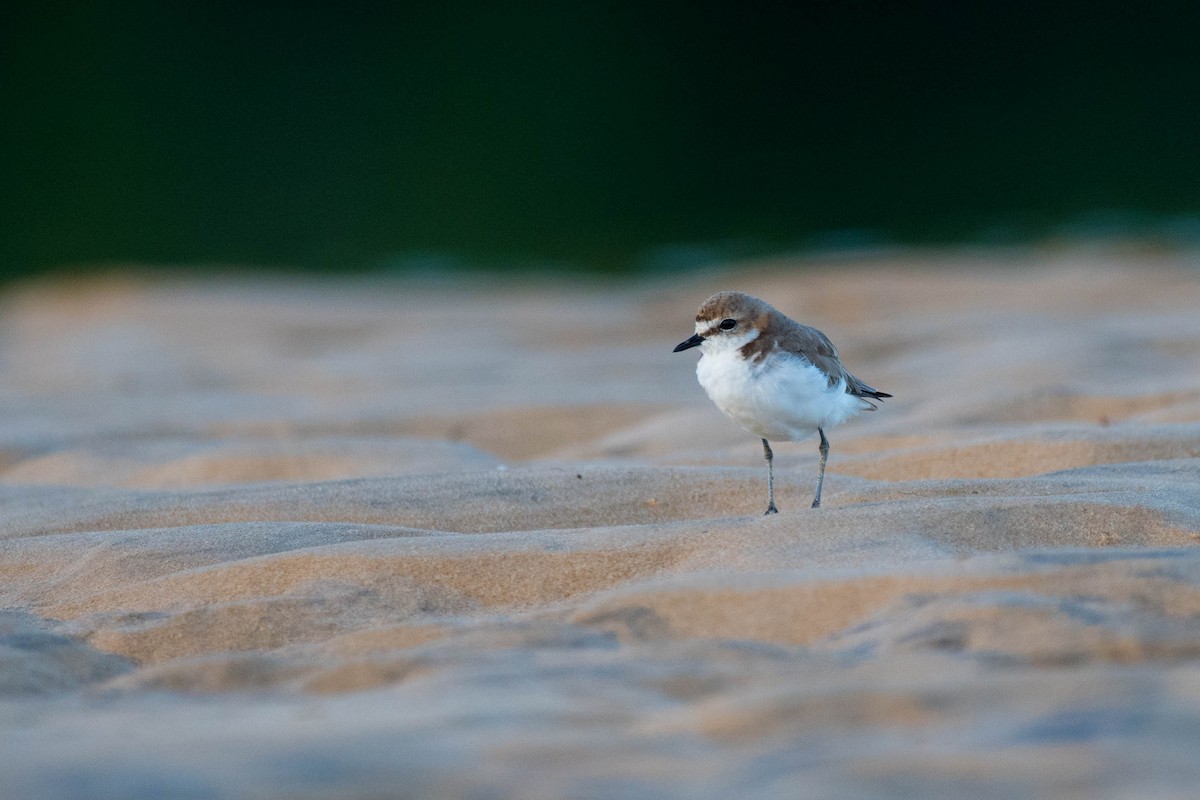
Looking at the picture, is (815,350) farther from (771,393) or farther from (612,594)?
(612,594)

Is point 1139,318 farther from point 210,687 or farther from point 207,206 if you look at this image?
point 207,206

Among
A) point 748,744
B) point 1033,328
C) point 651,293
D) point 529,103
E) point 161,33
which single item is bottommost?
point 748,744

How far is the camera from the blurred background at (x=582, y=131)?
54.0 feet

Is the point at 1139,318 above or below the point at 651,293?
below

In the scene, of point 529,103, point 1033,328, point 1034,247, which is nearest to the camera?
point 1033,328

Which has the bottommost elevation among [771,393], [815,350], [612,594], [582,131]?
[612,594]

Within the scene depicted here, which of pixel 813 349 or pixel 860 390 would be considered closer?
pixel 813 349

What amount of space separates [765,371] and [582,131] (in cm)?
2011

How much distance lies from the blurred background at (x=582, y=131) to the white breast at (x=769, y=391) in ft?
30.9

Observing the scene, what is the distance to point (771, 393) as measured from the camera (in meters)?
3.91

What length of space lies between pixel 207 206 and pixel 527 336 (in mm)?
11390

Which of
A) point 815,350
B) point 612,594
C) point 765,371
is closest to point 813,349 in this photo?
point 815,350

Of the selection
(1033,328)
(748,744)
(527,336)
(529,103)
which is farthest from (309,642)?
(529,103)

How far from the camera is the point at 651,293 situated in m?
11.9
